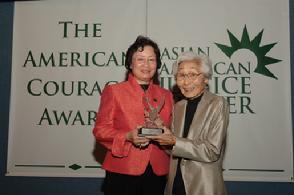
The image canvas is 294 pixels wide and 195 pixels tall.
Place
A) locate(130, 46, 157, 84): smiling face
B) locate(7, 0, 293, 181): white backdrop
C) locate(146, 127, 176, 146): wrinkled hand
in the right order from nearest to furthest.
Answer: locate(146, 127, 176, 146): wrinkled hand, locate(130, 46, 157, 84): smiling face, locate(7, 0, 293, 181): white backdrop

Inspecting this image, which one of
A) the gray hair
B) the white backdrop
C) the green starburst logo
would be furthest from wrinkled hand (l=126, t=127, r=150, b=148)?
the green starburst logo

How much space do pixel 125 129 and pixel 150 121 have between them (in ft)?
0.68

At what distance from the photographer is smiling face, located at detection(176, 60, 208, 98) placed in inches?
67.7

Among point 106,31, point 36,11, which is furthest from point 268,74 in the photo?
point 36,11

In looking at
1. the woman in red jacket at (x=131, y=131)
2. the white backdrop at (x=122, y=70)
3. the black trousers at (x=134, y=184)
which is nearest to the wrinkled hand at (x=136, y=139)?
the woman in red jacket at (x=131, y=131)

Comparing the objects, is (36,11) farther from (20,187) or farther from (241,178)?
(241,178)

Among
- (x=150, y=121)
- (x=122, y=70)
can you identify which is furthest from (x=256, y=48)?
(x=150, y=121)

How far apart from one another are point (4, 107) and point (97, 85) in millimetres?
948

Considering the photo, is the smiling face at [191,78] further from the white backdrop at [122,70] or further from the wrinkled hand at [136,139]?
the white backdrop at [122,70]

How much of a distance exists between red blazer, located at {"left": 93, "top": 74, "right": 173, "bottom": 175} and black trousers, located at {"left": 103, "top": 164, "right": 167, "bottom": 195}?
0.13 feet

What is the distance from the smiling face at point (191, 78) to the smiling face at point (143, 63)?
0.74 ft

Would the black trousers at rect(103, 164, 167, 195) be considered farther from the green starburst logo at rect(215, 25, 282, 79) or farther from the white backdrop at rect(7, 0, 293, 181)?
the green starburst logo at rect(215, 25, 282, 79)

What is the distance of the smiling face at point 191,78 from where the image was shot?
5.64ft

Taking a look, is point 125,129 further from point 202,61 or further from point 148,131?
point 202,61
